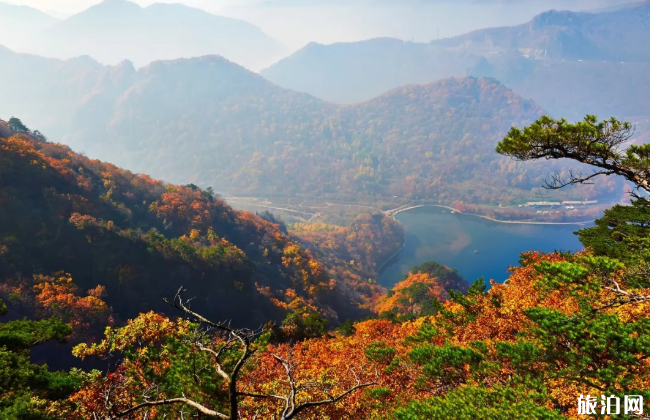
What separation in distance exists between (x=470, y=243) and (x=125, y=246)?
143m

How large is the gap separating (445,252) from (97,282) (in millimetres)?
132164

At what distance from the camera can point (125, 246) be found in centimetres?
4231

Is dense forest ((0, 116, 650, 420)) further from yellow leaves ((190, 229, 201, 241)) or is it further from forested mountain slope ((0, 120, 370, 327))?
yellow leaves ((190, 229, 201, 241))

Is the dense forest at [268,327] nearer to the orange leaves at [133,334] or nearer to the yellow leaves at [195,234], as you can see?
the orange leaves at [133,334]

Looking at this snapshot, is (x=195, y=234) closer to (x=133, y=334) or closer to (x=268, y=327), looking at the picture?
(x=268, y=327)

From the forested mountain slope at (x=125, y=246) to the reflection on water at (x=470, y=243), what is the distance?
69.2 m

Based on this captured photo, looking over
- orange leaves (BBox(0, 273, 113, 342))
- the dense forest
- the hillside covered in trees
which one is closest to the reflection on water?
the hillside covered in trees

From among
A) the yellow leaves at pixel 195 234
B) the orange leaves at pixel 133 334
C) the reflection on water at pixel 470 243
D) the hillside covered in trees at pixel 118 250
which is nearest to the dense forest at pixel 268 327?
the orange leaves at pixel 133 334

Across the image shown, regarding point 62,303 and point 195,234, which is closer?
point 62,303

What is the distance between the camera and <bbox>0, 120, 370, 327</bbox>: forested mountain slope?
1478 inches

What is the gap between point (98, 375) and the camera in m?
15.5

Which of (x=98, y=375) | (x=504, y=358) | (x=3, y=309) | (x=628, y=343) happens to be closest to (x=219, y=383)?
(x=98, y=375)

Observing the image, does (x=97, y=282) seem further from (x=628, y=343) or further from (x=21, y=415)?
(x=628, y=343)

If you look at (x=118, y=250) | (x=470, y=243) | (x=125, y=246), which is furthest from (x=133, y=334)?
(x=470, y=243)
